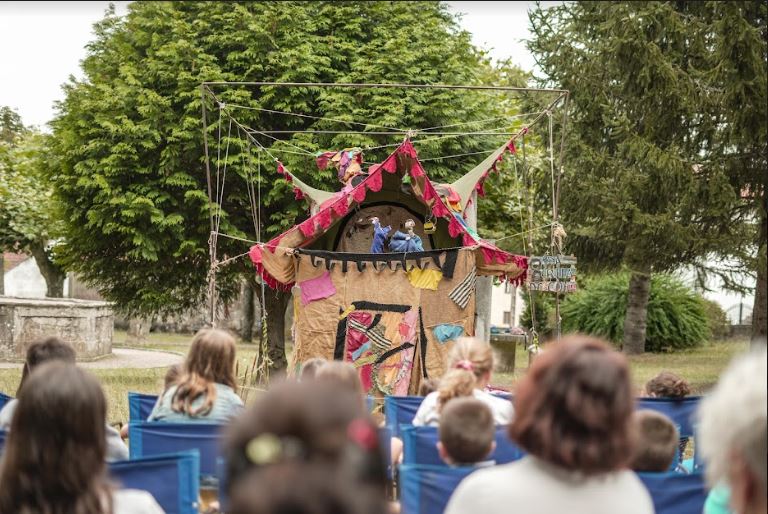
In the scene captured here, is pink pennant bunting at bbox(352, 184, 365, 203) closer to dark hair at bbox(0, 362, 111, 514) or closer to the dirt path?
the dirt path

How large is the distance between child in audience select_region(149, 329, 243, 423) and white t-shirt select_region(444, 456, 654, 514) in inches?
86.8

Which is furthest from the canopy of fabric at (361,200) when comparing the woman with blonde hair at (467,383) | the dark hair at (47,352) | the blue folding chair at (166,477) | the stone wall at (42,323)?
the stone wall at (42,323)

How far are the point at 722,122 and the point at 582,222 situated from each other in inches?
124

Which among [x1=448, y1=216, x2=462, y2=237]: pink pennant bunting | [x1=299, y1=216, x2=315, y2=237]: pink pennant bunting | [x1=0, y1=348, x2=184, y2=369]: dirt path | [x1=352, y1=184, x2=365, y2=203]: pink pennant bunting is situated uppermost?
[x1=352, y1=184, x2=365, y2=203]: pink pennant bunting

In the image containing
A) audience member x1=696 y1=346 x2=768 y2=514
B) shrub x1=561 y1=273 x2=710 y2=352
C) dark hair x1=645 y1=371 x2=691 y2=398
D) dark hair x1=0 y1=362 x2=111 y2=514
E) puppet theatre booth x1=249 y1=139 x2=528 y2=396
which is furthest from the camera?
shrub x1=561 y1=273 x2=710 y2=352

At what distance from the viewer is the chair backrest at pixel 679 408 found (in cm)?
535

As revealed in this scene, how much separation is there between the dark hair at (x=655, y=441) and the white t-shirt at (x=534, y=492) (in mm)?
1249

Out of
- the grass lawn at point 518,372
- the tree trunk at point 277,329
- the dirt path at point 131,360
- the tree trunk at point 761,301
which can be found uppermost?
the tree trunk at point 761,301

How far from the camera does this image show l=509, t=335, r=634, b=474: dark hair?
89.2 inches

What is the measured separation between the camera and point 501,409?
4840 mm

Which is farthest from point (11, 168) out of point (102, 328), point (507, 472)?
point (507, 472)

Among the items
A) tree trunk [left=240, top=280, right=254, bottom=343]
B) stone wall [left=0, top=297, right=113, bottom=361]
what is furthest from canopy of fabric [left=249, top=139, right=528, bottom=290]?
tree trunk [left=240, top=280, right=254, bottom=343]

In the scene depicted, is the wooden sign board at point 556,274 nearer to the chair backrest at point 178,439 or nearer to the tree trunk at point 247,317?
the chair backrest at point 178,439

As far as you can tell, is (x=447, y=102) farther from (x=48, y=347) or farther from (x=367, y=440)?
(x=367, y=440)
